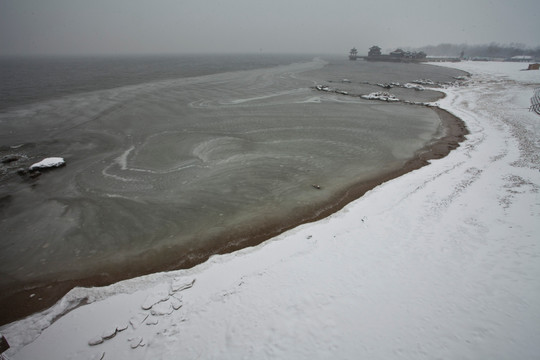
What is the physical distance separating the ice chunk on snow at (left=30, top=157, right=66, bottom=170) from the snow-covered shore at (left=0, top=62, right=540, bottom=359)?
568 inches

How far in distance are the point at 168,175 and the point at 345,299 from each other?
47.5ft

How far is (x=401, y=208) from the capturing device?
13.8 meters

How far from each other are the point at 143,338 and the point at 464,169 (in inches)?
846

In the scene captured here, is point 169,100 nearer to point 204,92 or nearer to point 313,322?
point 204,92

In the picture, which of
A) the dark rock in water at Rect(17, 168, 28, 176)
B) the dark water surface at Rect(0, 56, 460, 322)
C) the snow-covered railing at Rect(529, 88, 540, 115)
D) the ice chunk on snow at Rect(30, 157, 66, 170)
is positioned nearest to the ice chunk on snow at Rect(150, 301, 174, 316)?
the dark water surface at Rect(0, 56, 460, 322)

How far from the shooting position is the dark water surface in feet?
38.5

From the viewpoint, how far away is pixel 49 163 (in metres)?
19.0

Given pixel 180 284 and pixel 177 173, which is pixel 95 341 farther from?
pixel 177 173

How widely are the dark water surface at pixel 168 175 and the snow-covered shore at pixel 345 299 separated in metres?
1.84

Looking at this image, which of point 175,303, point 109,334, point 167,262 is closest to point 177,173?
point 167,262

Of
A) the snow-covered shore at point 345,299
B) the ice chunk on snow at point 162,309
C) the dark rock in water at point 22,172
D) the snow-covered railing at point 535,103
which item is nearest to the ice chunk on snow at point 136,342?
the snow-covered shore at point 345,299

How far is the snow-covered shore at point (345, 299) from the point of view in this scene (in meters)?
7.39

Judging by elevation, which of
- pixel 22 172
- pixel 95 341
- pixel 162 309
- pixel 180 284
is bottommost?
pixel 95 341

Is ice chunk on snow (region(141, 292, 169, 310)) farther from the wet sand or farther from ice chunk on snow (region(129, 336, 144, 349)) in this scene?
the wet sand
